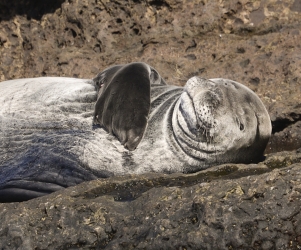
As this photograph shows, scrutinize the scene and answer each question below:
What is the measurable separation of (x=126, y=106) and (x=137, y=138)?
0.83 ft

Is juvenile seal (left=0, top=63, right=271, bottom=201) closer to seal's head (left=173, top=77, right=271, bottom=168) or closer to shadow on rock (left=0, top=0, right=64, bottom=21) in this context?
seal's head (left=173, top=77, right=271, bottom=168)

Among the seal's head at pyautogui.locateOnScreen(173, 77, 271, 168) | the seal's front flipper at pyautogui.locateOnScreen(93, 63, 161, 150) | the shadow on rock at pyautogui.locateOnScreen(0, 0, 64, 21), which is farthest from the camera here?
the shadow on rock at pyautogui.locateOnScreen(0, 0, 64, 21)

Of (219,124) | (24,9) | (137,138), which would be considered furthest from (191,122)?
(24,9)

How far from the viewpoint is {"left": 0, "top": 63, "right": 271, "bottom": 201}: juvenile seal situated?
19.5 ft

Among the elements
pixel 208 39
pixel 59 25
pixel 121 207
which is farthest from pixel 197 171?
pixel 59 25

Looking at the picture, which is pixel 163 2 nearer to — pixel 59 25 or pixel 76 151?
pixel 59 25

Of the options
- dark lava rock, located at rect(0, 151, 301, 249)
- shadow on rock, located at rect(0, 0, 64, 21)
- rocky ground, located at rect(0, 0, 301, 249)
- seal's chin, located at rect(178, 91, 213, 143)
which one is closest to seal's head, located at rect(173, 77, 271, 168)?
seal's chin, located at rect(178, 91, 213, 143)

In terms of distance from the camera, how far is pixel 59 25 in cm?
844

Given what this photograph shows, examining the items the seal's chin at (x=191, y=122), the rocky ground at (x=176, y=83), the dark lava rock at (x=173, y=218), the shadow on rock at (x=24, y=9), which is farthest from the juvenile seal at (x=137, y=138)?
the shadow on rock at (x=24, y=9)

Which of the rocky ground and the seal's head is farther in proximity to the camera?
the seal's head

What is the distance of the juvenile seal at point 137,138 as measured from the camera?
234 inches

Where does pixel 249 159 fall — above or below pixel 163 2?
below

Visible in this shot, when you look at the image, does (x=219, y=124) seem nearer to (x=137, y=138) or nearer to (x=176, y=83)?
(x=137, y=138)

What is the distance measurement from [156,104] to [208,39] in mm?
1743
